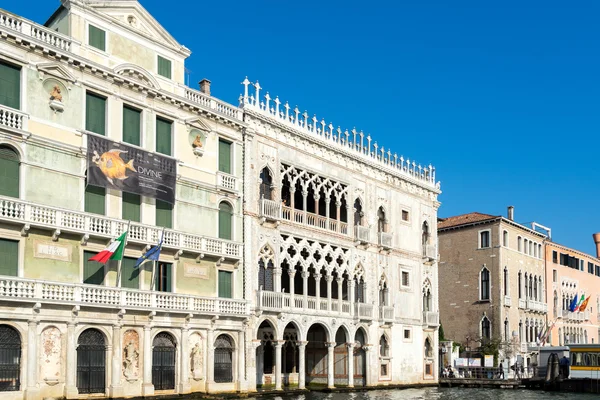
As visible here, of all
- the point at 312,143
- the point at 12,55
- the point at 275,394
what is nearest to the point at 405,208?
the point at 312,143

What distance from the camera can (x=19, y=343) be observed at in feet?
78.0

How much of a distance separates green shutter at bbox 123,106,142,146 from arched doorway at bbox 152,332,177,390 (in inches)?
287

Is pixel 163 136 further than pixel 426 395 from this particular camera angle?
No

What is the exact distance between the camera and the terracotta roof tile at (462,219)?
58075mm

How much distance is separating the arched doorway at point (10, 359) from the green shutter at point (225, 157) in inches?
465

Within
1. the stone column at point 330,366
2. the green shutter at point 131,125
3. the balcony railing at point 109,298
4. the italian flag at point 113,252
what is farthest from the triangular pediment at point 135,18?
the stone column at point 330,366

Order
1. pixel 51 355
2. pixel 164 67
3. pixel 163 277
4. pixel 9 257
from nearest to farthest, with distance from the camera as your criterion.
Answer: pixel 9 257 → pixel 51 355 → pixel 163 277 → pixel 164 67

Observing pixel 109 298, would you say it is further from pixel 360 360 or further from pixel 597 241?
pixel 597 241

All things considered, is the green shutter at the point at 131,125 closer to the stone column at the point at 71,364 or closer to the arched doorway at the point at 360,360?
the stone column at the point at 71,364

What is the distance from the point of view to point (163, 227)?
2889 centimetres

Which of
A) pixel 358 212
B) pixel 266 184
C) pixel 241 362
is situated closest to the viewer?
pixel 241 362

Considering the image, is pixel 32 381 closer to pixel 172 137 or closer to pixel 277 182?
pixel 172 137

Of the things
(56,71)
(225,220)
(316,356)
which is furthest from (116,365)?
(316,356)

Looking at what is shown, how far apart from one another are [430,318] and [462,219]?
15625 mm
